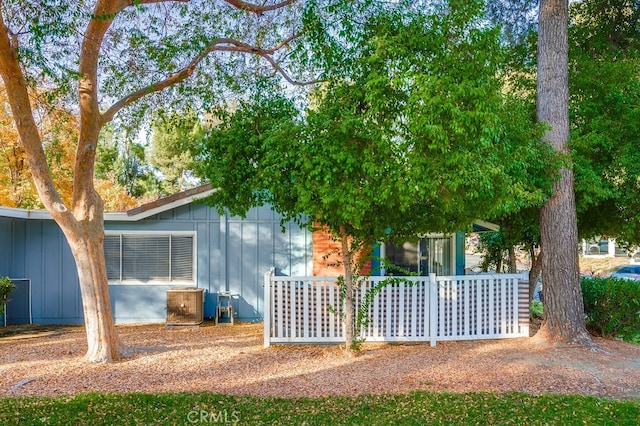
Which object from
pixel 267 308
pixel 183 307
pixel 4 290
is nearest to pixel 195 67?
pixel 267 308

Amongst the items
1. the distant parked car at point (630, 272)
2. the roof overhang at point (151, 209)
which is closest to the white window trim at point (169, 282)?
the roof overhang at point (151, 209)

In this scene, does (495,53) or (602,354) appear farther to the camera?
(602,354)

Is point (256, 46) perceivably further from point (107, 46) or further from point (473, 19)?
point (473, 19)

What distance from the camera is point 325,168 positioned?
5.50m

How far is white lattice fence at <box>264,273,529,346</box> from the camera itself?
7.47 m

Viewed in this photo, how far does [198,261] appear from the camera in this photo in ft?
33.8

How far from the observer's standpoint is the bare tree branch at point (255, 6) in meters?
7.92

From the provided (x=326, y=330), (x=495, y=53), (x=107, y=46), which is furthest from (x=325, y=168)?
(x=107, y=46)

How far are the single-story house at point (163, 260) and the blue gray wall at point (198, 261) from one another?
0.8 inches

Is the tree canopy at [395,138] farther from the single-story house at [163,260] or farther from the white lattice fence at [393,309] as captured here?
the single-story house at [163,260]

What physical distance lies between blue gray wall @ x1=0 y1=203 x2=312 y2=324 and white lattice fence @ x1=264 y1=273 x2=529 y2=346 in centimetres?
273

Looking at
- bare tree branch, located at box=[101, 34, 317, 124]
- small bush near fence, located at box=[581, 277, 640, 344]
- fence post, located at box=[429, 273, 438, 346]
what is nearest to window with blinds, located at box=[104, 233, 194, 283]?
bare tree branch, located at box=[101, 34, 317, 124]

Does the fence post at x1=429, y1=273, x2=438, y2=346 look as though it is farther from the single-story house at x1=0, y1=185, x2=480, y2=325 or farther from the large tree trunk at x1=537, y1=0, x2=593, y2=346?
the single-story house at x1=0, y1=185, x2=480, y2=325

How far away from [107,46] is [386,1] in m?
4.61
